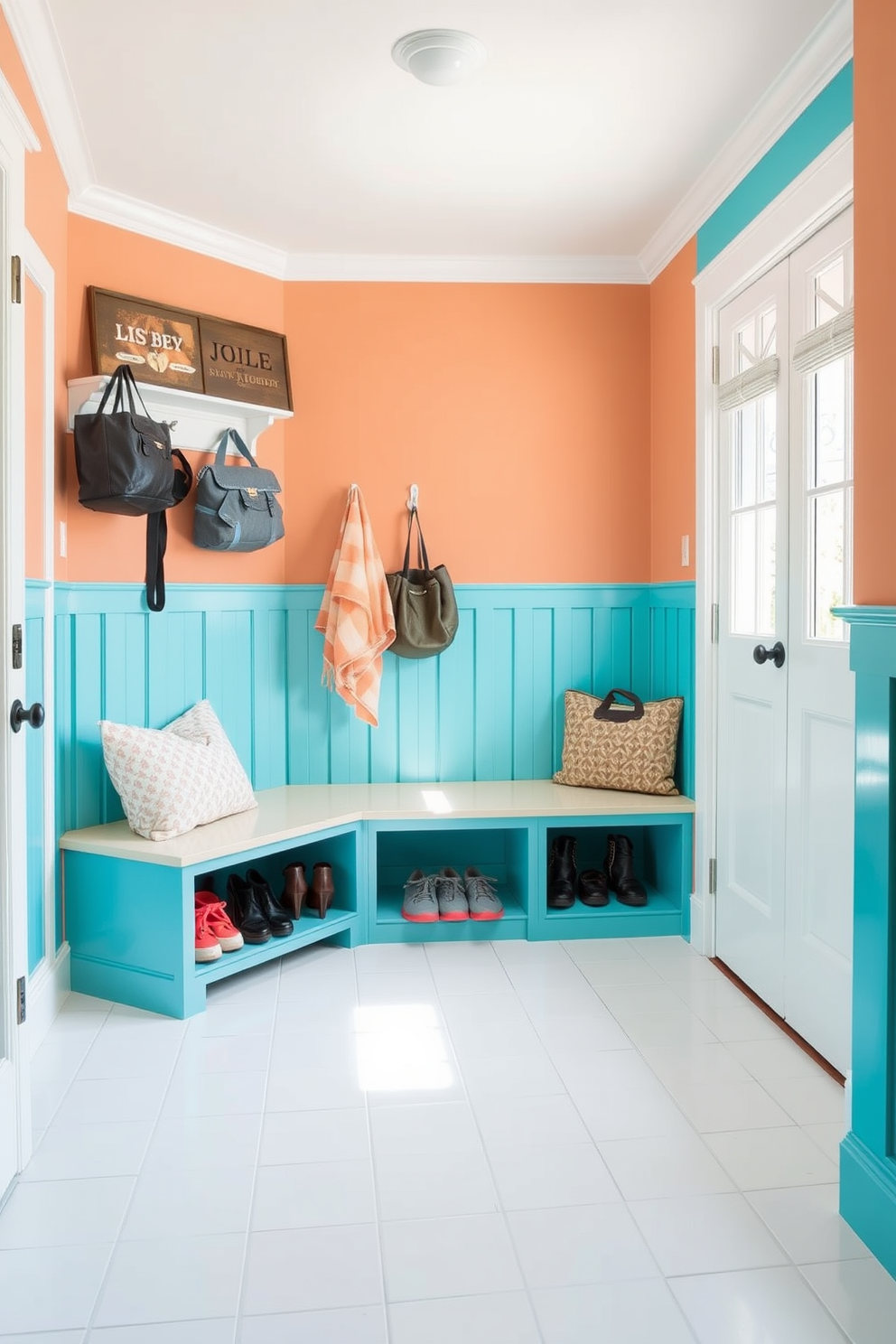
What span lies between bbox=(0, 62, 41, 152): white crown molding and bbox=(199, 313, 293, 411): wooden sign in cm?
121

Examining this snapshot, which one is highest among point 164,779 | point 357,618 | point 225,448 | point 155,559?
point 225,448

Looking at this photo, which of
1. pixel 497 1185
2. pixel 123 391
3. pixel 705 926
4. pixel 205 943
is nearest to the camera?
pixel 497 1185

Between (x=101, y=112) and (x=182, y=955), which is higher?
(x=101, y=112)

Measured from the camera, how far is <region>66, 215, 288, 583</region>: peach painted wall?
300cm

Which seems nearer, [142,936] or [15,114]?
[15,114]

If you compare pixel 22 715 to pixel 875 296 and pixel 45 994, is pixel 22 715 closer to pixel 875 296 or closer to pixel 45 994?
pixel 45 994

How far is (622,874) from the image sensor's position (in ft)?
11.1

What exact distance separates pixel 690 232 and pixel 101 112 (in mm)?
1812

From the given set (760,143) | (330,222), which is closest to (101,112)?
(330,222)

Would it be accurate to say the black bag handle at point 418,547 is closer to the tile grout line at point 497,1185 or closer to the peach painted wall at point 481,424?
the peach painted wall at point 481,424

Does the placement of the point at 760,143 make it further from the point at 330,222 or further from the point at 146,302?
the point at 146,302

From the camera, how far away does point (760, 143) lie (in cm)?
260

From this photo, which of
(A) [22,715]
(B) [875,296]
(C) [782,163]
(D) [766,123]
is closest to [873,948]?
(B) [875,296]

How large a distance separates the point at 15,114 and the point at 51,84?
0.63m
